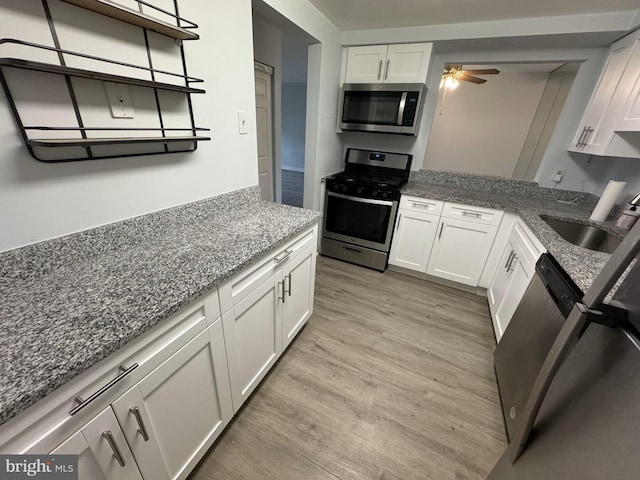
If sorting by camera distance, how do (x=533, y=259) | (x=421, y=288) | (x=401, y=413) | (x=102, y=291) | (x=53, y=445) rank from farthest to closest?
(x=421, y=288) → (x=533, y=259) → (x=401, y=413) → (x=102, y=291) → (x=53, y=445)

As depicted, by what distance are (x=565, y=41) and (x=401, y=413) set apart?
2957 mm

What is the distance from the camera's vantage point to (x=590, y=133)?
6.60 ft

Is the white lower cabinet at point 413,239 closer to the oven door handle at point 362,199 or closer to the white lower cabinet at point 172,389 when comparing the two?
the oven door handle at point 362,199

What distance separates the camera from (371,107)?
2.47 metres

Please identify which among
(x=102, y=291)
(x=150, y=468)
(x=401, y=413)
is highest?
(x=102, y=291)

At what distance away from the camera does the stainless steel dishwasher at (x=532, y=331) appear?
3.57 feet

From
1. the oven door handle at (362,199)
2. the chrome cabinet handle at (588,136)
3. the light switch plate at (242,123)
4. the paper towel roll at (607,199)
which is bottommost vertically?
the oven door handle at (362,199)

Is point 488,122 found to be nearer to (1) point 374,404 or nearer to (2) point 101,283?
(1) point 374,404

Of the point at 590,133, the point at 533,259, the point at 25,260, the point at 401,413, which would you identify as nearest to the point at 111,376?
the point at 25,260

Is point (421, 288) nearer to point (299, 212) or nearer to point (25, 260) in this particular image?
point (299, 212)

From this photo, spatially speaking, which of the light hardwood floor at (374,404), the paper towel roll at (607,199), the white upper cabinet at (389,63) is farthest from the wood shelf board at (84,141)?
the paper towel roll at (607,199)

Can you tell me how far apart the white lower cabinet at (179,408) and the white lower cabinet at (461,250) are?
2079 millimetres

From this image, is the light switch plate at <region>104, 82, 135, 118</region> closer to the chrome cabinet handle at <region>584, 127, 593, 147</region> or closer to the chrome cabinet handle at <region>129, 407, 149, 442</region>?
the chrome cabinet handle at <region>129, 407, 149, 442</region>

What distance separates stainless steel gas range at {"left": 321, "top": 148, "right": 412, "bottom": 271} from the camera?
247cm
